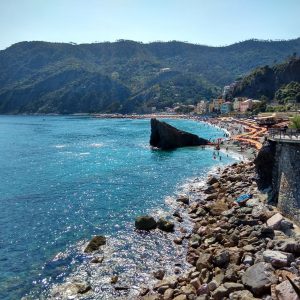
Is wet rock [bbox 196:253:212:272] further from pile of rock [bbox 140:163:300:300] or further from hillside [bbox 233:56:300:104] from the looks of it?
hillside [bbox 233:56:300:104]

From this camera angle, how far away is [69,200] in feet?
123

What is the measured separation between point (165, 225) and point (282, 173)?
389 inches

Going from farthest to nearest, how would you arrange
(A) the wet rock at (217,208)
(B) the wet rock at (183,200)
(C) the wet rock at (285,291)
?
(B) the wet rock at (183,200), (A) the wet rock at (217,208), (C) the wet rock at (285,291)

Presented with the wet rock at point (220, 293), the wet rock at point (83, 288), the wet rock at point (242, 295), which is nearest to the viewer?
the wet rock at point (242, 295)

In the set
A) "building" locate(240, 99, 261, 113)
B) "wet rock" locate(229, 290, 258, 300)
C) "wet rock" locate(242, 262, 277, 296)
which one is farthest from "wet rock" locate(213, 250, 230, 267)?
"building" locate(240, 99, 261, 113)

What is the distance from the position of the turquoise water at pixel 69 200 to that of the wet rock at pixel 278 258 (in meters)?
8.57

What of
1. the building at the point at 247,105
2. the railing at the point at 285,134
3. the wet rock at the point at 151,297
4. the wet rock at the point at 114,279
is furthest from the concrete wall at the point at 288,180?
the building at the point at 247,105

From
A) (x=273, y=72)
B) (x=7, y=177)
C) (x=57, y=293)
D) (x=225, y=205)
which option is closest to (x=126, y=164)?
(x=7, y=177)

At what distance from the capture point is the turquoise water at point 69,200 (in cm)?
2314

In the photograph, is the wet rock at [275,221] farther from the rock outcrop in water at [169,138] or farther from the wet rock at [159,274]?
the rock outcrop in water at [169,138]

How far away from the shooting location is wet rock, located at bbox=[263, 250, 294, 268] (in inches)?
746

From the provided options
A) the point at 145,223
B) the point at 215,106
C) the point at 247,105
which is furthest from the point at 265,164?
the point at 215,106

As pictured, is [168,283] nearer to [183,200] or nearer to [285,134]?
[183,200]

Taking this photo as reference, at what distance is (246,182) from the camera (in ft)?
130
